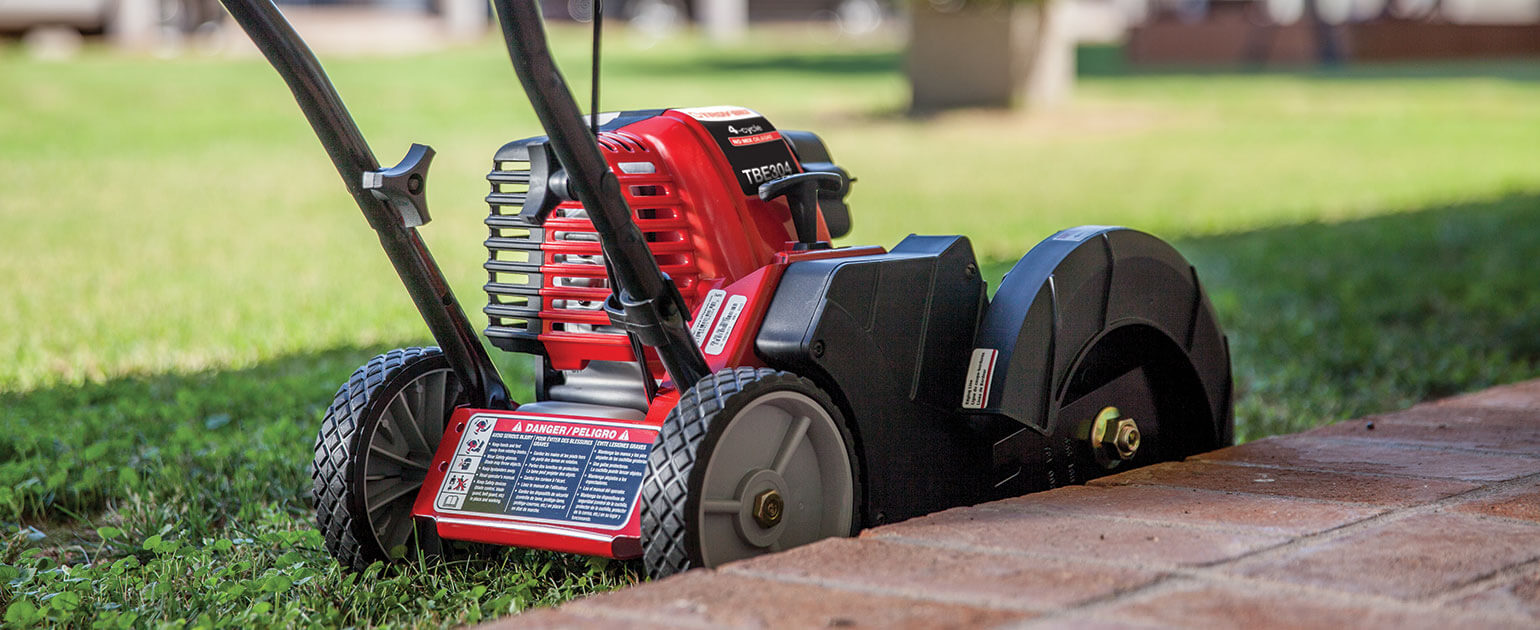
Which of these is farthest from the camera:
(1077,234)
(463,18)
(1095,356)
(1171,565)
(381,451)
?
(463,18)

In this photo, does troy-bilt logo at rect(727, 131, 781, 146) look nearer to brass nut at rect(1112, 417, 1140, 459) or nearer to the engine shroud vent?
the engine shroud vent

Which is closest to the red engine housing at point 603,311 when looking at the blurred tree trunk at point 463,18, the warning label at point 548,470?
the warning label at point 548,470

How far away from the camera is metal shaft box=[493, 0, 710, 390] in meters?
2.38

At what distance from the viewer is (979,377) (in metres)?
3.02

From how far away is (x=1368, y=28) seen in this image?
86.7 ft

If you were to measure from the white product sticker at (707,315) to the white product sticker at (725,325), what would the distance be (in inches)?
0.7

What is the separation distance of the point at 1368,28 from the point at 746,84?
11644 millimetres

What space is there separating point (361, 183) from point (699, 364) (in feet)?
2.20

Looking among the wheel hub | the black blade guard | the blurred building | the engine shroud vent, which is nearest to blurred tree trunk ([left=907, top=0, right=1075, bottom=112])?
the blurred building

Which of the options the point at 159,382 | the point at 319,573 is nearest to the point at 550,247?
the point at 319,573

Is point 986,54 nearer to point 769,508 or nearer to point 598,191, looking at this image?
point 769,508

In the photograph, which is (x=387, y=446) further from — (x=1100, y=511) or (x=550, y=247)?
(x=1100, y=511)

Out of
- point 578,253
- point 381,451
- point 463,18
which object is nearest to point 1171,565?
point 578,253

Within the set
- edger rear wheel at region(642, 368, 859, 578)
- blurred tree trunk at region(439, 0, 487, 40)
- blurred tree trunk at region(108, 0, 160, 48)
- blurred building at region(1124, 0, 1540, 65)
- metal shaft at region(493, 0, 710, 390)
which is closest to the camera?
metal shaft at region(493, 0, 710, 390)
